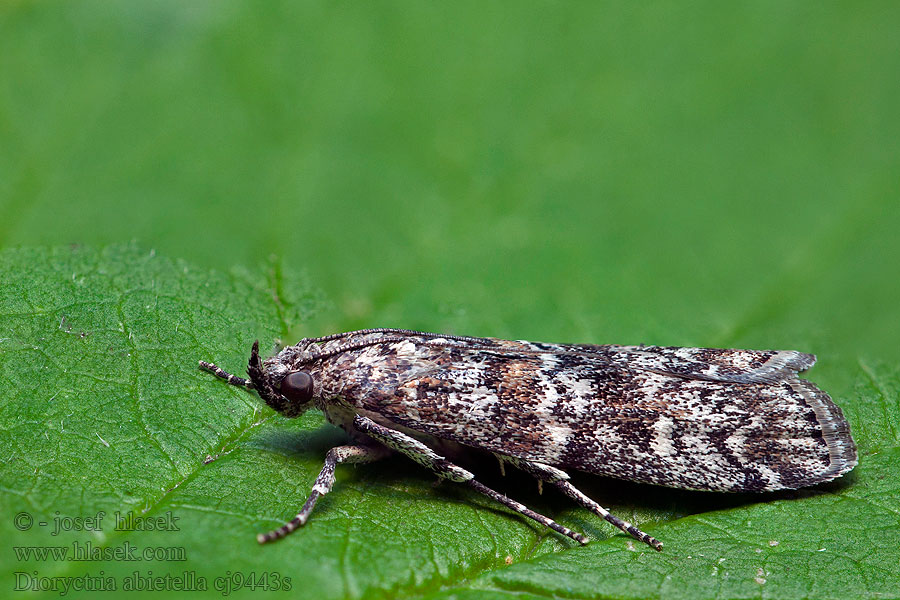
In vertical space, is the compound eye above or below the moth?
below

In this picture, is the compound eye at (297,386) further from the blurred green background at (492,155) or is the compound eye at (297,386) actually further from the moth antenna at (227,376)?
the blurred green background at (492,155)

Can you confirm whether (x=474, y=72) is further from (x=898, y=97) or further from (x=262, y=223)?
(x=898, y=97)

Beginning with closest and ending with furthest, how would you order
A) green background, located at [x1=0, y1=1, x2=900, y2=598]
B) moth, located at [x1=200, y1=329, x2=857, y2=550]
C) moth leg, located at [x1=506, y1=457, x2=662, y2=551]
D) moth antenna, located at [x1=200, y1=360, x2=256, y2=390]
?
green background, located at [x1=0, y1=1, x2=900, y2=598] → moth leg, located at [x1=506, y1=457, x2=662, y2=551] → moth, located at [x1=200, y1=329, x2=857, y2=550] → moth antenna, located at [x1=200, y1=360, x2=256, y2=390]

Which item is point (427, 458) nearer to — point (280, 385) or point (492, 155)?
point (280, 385)

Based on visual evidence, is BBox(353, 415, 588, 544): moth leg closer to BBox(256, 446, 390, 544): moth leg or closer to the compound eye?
BBox(256, 446, 390, 544): moth leg

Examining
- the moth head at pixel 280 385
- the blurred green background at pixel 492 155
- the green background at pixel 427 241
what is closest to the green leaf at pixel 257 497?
the green background at pixel 427 241

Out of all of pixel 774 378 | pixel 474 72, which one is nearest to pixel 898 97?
pixel 474 72

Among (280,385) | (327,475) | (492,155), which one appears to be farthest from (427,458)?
(492,155)

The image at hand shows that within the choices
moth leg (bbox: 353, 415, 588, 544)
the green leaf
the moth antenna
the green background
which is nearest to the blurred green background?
the green background
